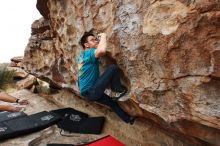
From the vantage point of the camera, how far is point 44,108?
8289mm

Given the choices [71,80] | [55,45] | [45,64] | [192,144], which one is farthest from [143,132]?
[45,64]

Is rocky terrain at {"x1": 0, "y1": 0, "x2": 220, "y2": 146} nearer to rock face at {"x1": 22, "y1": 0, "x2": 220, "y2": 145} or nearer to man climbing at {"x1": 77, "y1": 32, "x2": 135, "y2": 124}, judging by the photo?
rock face at {"x1": 22, "y1": 0, "x2": 220, "y2": 145}

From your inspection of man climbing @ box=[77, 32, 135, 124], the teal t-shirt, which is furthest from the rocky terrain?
the teal t-shirt

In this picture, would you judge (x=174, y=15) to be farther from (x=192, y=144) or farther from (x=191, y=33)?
(x=192, y=144)

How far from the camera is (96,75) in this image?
5.01 m

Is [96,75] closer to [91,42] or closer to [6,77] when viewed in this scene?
[91,42]

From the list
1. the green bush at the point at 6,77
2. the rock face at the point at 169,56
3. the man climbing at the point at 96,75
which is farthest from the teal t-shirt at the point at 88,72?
the green bush at the point at 6,77

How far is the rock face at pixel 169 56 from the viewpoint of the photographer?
10.9 ft

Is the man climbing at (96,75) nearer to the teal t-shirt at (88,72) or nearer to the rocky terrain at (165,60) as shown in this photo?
the teal t-shirt at (88,72)

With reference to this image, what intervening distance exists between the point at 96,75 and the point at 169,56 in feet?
5.31

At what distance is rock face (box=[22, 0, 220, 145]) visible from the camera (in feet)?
10.9

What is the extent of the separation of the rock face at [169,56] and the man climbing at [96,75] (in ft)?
0.51

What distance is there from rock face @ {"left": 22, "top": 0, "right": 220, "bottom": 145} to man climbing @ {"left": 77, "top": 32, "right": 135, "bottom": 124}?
0.16 metres

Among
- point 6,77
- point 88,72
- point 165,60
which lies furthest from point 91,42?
point 6,77
